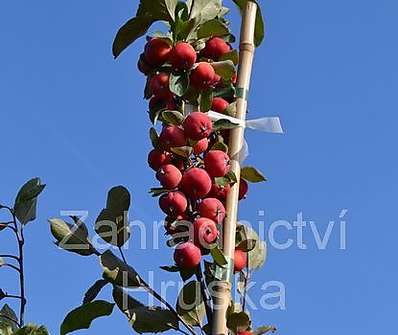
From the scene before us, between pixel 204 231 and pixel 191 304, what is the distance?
0.17 m

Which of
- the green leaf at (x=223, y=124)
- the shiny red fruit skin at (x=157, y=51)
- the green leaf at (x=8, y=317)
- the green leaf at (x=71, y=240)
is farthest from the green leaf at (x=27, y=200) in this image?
the green leaf at (x=223, y=124)

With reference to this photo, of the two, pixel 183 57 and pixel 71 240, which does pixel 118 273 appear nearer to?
pixel 71 240

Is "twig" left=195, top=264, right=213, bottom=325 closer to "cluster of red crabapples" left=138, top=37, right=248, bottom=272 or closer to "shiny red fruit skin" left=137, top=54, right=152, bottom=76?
"cluster of red crabapples" left=138, top=37, right=248, bottom=272

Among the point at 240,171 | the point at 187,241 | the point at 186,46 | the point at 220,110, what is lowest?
the point at 187,241

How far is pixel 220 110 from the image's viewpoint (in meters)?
1.48

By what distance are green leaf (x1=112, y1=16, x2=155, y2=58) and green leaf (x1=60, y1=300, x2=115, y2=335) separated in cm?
56

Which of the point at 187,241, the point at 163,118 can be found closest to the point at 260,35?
the point at 163,118

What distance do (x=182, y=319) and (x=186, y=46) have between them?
0.52 m

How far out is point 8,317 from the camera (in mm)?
1693

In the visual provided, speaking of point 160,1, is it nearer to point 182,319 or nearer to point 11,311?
point 182,319

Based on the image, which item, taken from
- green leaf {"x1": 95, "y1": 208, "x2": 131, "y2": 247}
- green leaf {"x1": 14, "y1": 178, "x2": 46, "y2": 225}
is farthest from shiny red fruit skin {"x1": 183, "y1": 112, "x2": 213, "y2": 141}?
green leaf {"x1": 14, "y1": 178, "x2": 46, "y2": 225}

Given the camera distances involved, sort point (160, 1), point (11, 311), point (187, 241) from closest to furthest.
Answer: point (187, 241)
point (160, 1)
point (11, 311)

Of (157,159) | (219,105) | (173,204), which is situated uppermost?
(219,105)

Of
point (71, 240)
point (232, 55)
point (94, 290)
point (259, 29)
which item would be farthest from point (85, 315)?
point (259, 29)
